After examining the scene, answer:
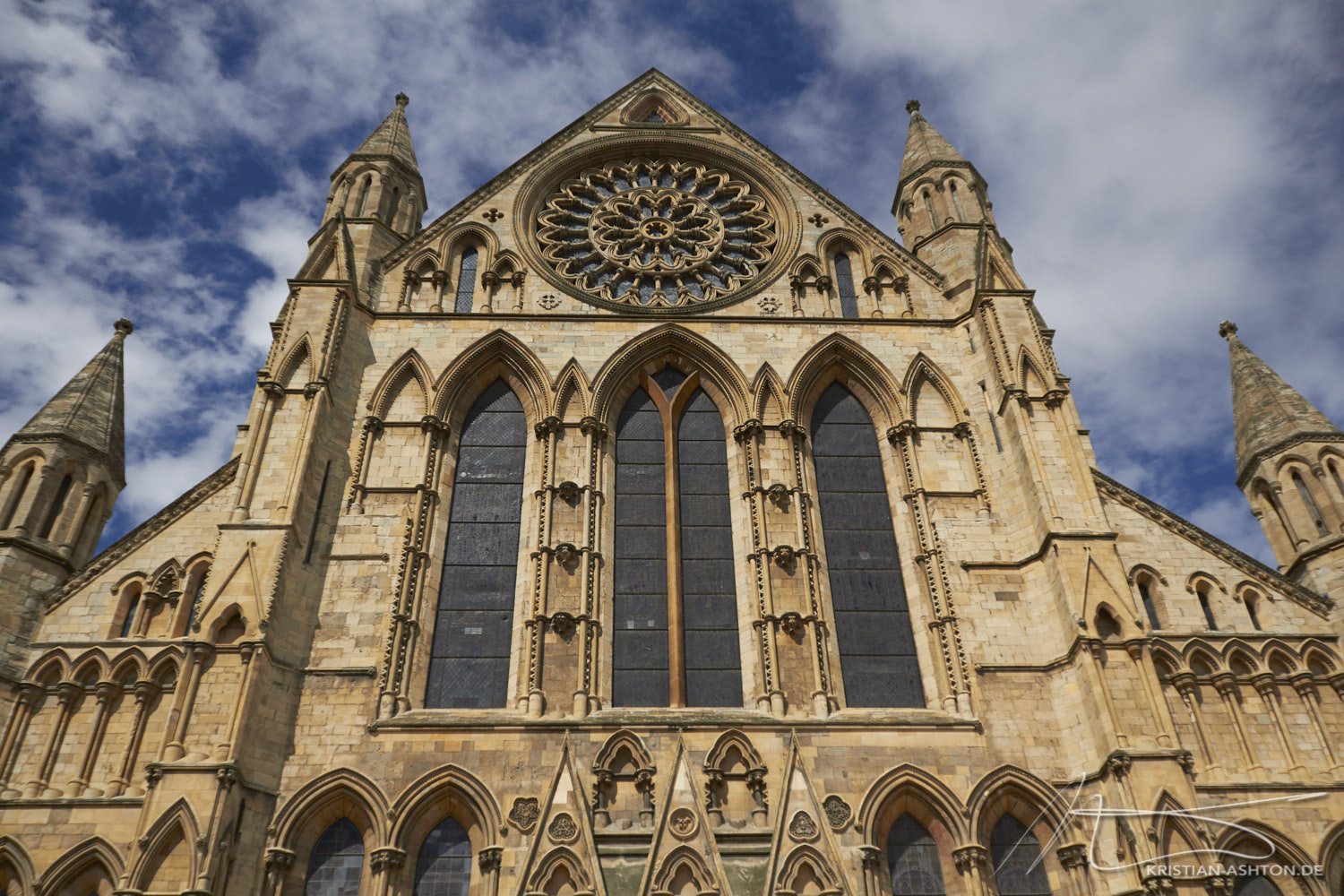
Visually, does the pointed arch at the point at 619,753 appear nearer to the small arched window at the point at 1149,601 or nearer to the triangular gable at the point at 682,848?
the triangular gable at the point at 682,848

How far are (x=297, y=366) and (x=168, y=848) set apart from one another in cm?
723

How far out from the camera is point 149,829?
11461 millimetres

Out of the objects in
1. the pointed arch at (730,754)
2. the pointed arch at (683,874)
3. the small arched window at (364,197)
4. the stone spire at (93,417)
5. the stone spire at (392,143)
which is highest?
the stone spire at (392,143)

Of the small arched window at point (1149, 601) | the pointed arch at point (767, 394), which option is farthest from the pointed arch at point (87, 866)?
the small arched window at point (1149, 601)

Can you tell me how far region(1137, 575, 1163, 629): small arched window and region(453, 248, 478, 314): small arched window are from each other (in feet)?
36.1

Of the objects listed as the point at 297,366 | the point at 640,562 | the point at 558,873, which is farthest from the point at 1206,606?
the point at 297,366

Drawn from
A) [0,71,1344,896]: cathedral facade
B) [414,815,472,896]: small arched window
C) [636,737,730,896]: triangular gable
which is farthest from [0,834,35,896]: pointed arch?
[636,737,730,896]: triangular gable

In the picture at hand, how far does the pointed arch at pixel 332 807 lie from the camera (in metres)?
12.4

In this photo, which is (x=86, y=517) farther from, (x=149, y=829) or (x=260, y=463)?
(x=149, y=829)

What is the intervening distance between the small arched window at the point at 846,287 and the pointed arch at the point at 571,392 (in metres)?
4.73

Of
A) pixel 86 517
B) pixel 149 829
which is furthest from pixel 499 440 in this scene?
pixel 149 829

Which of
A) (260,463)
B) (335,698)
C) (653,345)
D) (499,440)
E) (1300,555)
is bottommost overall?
(335,698)

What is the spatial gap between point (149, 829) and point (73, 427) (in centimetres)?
675

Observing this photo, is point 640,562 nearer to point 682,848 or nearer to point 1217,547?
point 682,848
